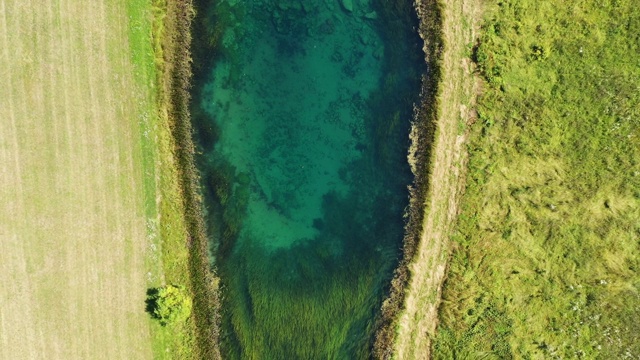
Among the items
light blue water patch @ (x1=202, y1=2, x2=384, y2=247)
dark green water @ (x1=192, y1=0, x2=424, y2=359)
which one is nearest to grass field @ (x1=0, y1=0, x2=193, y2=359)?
dark green water @ (x1=192, y1=0, x2=424, y2=359)

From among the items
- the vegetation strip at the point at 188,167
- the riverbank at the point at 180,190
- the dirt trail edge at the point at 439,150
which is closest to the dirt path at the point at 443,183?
the dirt trail edge at the point at 439,150

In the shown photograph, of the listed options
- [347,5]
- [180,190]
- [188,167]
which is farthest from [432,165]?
[180,190]

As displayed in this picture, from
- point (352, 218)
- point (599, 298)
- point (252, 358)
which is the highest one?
point (352, 218)

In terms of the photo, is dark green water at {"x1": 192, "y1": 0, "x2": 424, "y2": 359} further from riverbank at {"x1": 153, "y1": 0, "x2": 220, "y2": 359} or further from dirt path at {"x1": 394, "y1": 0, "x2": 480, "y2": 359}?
dirt path at {"x1": 394, "y1": 0, "x2": 480, "y2": 359}

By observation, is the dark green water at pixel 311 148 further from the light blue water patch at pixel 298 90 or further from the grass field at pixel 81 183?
the grass field at pixel 81 183

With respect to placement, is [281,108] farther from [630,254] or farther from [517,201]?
[630,254]

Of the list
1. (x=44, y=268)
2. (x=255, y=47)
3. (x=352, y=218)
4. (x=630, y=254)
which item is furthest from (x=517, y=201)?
(x=44, y=268)
